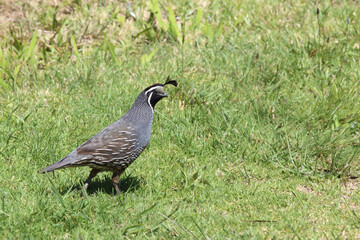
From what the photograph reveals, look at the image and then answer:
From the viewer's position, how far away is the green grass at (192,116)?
4.60 metres

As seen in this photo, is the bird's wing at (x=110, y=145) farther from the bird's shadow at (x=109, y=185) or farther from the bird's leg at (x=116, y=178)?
the bird's shadow at (x=109, y=185)

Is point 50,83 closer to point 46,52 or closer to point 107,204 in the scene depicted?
point 46,52

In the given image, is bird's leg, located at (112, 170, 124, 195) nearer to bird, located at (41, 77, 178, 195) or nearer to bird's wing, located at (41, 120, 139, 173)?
bird, located at (41, 77, 178, 195)

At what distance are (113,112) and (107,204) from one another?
2028mm

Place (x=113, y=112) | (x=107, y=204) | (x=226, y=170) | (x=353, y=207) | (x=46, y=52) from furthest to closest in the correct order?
(x=46, y=52), (x=113, y=112), (x=226, y=170), (x=353, y=207), (x=107, y=204)

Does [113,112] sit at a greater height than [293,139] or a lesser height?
greater

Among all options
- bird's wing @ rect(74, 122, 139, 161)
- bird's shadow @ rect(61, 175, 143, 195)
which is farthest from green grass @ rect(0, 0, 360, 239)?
bird's wing @ rect(74, 122, 139, 161)

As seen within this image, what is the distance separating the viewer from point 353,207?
504 centimetres

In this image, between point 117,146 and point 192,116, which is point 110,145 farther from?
point 192,116

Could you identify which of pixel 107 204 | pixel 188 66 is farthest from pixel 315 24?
pixel 107 204

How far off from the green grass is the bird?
0.94 ft

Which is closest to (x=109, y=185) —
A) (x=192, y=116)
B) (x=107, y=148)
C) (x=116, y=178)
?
(x=116, y=178)

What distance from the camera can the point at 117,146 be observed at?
5.13 m

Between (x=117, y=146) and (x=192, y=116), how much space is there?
4.92ft
